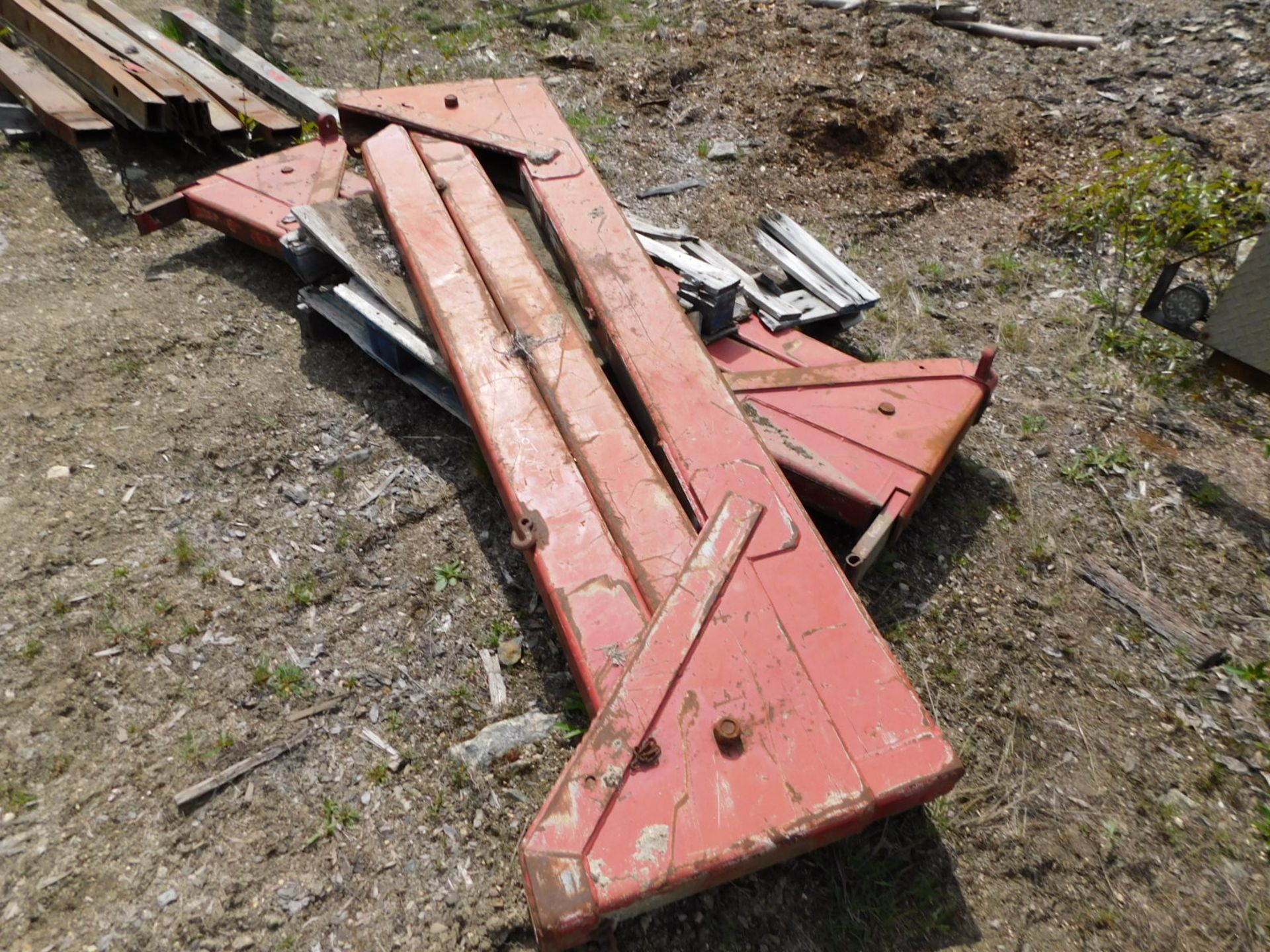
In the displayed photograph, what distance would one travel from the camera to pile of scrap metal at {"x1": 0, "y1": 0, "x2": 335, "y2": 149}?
4.75 meters

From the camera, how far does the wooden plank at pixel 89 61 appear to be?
4723 mm

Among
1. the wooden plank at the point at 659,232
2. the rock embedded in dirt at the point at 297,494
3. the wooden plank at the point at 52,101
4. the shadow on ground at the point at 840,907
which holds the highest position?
the wooden plank at the point at 659,232

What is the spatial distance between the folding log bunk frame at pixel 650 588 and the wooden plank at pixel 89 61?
200cm

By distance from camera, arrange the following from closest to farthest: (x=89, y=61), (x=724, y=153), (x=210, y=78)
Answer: (x=89, y=61), (x=210, y=78), (x=724, y=153)

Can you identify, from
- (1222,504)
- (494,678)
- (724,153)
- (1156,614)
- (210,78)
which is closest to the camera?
(494,678)

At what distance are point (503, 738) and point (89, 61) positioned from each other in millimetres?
5115

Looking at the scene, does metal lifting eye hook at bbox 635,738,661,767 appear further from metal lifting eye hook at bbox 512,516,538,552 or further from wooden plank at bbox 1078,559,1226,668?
wooden plank at bbox 1078,559,1226,668

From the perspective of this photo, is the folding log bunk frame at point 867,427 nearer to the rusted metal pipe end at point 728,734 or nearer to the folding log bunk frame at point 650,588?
the folding log bunk frame at point 650,588

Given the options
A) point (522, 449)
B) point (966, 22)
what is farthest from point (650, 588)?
point (966, 22)

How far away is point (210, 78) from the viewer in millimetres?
5531

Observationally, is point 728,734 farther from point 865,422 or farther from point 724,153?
point 724,153

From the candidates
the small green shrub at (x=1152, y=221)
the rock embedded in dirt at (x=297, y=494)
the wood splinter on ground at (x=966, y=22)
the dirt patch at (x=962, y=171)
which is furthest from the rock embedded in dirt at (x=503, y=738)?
the wood splinter on ground at (x=966, y=22)

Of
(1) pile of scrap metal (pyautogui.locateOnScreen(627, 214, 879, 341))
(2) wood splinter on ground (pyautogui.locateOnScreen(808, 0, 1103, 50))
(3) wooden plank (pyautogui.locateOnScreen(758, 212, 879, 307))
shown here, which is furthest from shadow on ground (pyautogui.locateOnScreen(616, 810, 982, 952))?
(2) wood splinter on ground (pyautogui.locateOnScreen(808, 0, 1103, 50))

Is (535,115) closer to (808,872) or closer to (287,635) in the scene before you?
(287,635)
